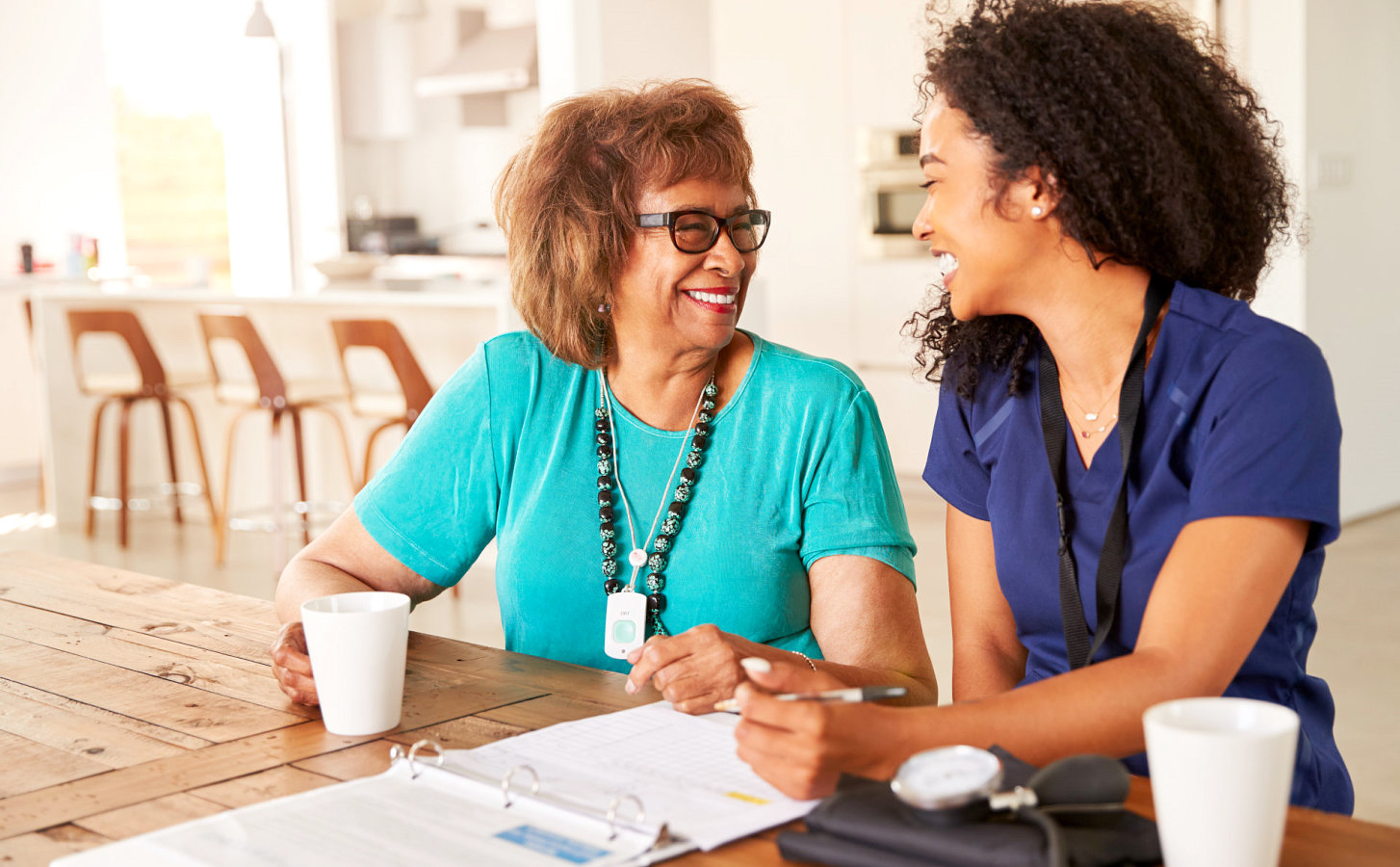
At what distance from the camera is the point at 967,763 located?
34.5 inches

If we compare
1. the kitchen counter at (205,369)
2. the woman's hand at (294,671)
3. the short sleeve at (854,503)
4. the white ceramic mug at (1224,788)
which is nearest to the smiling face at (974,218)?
the short sleeve at (854,503)

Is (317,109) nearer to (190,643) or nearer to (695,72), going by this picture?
(695,72)

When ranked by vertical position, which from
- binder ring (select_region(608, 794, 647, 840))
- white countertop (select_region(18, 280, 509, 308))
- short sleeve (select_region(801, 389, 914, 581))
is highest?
white countertop (select_region(18, 280, 509, 308))

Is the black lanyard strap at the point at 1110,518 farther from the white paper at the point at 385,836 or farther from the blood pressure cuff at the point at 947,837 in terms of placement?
the white paper at the point at 385,836

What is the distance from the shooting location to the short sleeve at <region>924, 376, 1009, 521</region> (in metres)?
1.46

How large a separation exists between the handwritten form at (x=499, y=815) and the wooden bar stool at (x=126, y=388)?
443 cm

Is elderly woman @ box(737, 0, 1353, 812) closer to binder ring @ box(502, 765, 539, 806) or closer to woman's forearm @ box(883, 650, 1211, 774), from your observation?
woman's forearm @ box(883, 650, 1211, 774)

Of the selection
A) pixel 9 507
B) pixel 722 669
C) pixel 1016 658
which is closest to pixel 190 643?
pixel 722 669

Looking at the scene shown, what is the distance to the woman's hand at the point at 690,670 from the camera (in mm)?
1210

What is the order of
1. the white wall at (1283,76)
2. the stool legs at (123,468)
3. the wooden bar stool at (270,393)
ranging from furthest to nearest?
the stool legs at (123,468) < the wooden bar stool at (270,393) < the white wall at (1283,76)

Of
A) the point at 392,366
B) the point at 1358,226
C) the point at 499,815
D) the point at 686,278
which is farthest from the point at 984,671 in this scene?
the point at 1358,226

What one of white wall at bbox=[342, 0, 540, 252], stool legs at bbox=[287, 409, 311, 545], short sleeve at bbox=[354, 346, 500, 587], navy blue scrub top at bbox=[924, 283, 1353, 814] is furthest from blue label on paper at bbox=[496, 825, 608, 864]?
white wall at bbox=[342, 0, 540, 252]

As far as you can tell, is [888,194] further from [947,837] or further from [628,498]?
[947,837]

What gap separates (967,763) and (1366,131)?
16.6 ft
